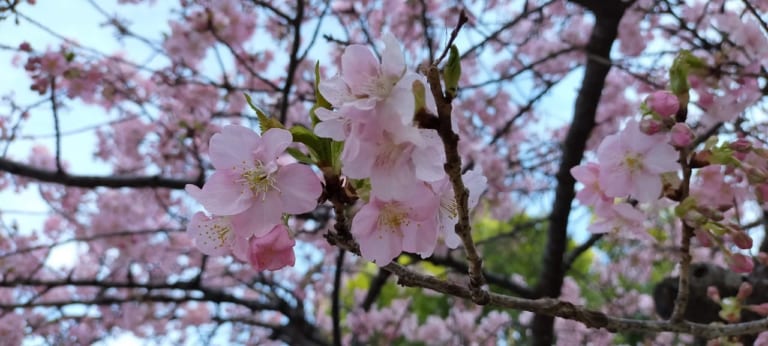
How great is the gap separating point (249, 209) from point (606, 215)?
2.51 feet

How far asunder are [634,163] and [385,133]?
1.90ft

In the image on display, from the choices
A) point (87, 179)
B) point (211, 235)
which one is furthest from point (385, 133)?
point (87, 179)

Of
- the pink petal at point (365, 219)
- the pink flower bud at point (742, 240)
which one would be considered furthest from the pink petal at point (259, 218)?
the pink flower bud at point (742, 240)

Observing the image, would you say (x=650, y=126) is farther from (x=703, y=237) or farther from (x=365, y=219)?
(x=365, y=219)

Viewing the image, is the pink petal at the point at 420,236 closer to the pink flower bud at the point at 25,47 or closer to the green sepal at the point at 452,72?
the green sepal at the point at 452,72

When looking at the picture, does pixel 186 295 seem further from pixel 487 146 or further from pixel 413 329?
pixel 413 329

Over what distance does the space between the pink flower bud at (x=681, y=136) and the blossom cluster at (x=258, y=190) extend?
0.59m

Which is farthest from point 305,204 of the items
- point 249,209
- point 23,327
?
point 23,327

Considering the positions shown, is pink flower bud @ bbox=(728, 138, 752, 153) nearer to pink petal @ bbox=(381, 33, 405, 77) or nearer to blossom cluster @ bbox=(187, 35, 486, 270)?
blossom cluster @ bbox=(187, 35, 486, 270)

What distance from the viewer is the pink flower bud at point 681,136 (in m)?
1.02

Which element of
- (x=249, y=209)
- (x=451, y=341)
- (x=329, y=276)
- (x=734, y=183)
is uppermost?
(x=329, y=276)

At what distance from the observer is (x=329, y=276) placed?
5250mm

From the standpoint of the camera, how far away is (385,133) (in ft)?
2.42

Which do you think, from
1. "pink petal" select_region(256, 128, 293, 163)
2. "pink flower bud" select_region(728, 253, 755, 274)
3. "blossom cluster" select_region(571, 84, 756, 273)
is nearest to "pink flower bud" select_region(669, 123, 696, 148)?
"blossom cluster" select_region(571, 84, 756, 273)
